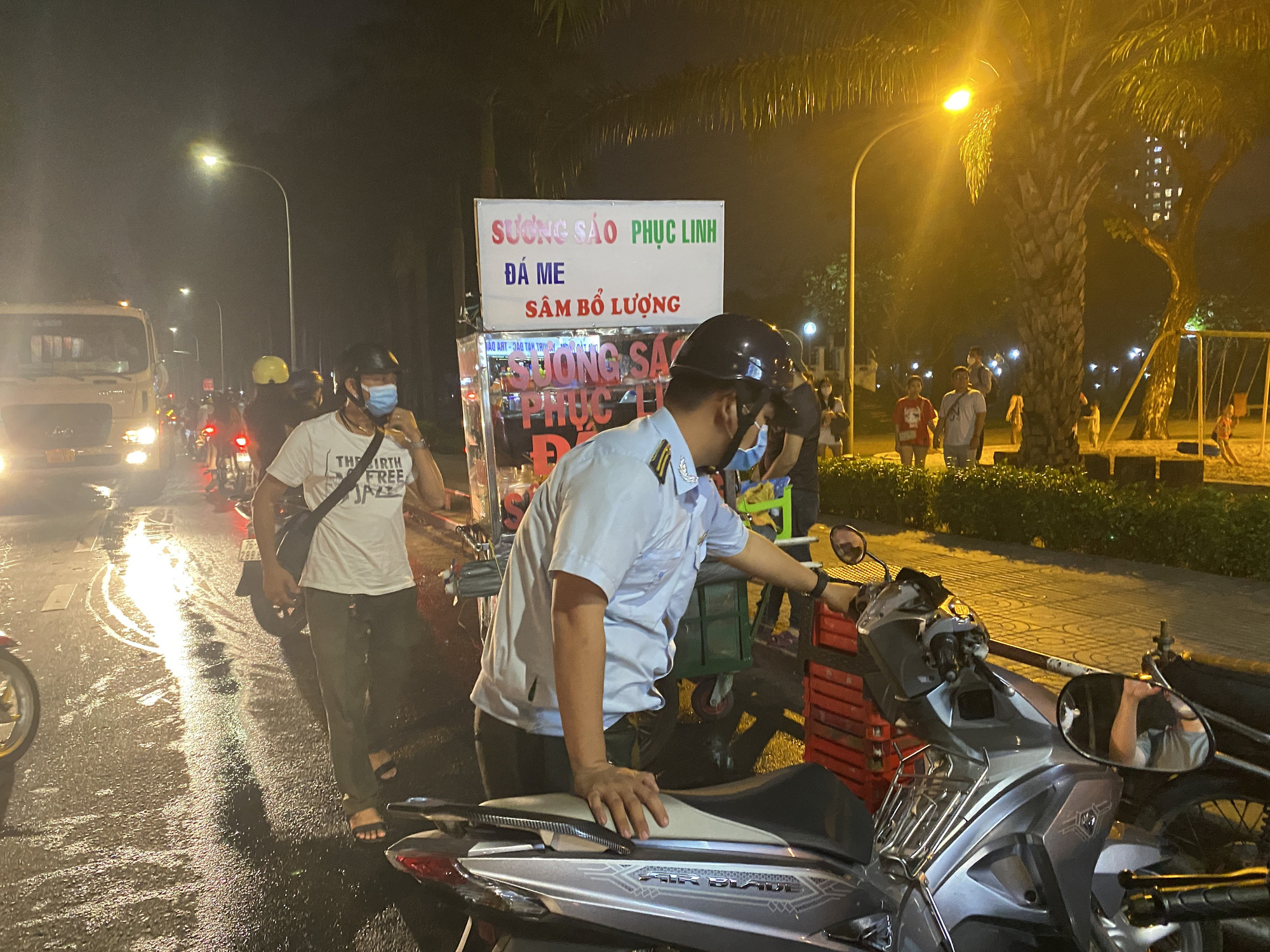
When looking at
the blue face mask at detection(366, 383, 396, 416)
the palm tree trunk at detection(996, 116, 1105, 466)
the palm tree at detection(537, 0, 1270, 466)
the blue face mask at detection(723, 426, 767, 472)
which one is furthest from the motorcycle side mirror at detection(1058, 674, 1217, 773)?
the palm tree trunk at detection(996, 116, 1105, 466)

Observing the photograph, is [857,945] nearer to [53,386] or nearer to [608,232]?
[608,232]

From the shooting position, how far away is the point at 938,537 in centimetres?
1084

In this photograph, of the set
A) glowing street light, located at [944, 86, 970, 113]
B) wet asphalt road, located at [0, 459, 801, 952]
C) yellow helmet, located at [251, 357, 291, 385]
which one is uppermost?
glowing street light, located at [944, 86, 970, 113]

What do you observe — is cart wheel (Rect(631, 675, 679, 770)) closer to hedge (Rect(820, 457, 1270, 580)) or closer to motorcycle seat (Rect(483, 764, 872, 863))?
motorcycle seat (Rect(483, 764, 872, 863))

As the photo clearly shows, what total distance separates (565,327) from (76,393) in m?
14.7

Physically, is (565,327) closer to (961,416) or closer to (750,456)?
(750,456)

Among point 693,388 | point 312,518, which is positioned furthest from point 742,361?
point 312,518

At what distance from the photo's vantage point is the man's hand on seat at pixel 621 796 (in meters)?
1.76

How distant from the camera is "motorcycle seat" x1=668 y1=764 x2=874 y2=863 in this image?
1.92m

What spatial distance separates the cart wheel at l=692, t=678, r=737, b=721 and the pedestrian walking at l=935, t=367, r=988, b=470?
835cm

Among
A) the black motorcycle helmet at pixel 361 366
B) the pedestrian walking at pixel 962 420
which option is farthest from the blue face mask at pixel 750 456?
the pedestrian walking at pixel 962 420

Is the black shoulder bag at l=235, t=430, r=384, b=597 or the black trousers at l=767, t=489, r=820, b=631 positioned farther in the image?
the black trousers at l=767, t=489, r=820, b=631

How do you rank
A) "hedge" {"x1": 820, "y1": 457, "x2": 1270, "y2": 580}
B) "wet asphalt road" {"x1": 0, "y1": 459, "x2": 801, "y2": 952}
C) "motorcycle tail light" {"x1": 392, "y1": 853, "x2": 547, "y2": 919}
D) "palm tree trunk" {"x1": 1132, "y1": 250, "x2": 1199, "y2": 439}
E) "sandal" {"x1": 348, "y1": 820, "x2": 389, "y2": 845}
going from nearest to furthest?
"motorcycle tail light" {"x1": 392, "y1": 853, "x2": 547, "y2": 919}, "wet asphalt road" {"x1": 0, "y1": 459, "x2": 801, "y2": 952}, "sandal" {"x1": 348, "y1": 820, "x2": 389, "y2": 845}, "hedge" {"x1": 820, "y1": 457, "x2": 1270, "y2": 580}, "palm tree trunk" {"x1": 1132, "y1": 250, "x2": 1199, "y2": 439}

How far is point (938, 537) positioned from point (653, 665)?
9.36 metres
